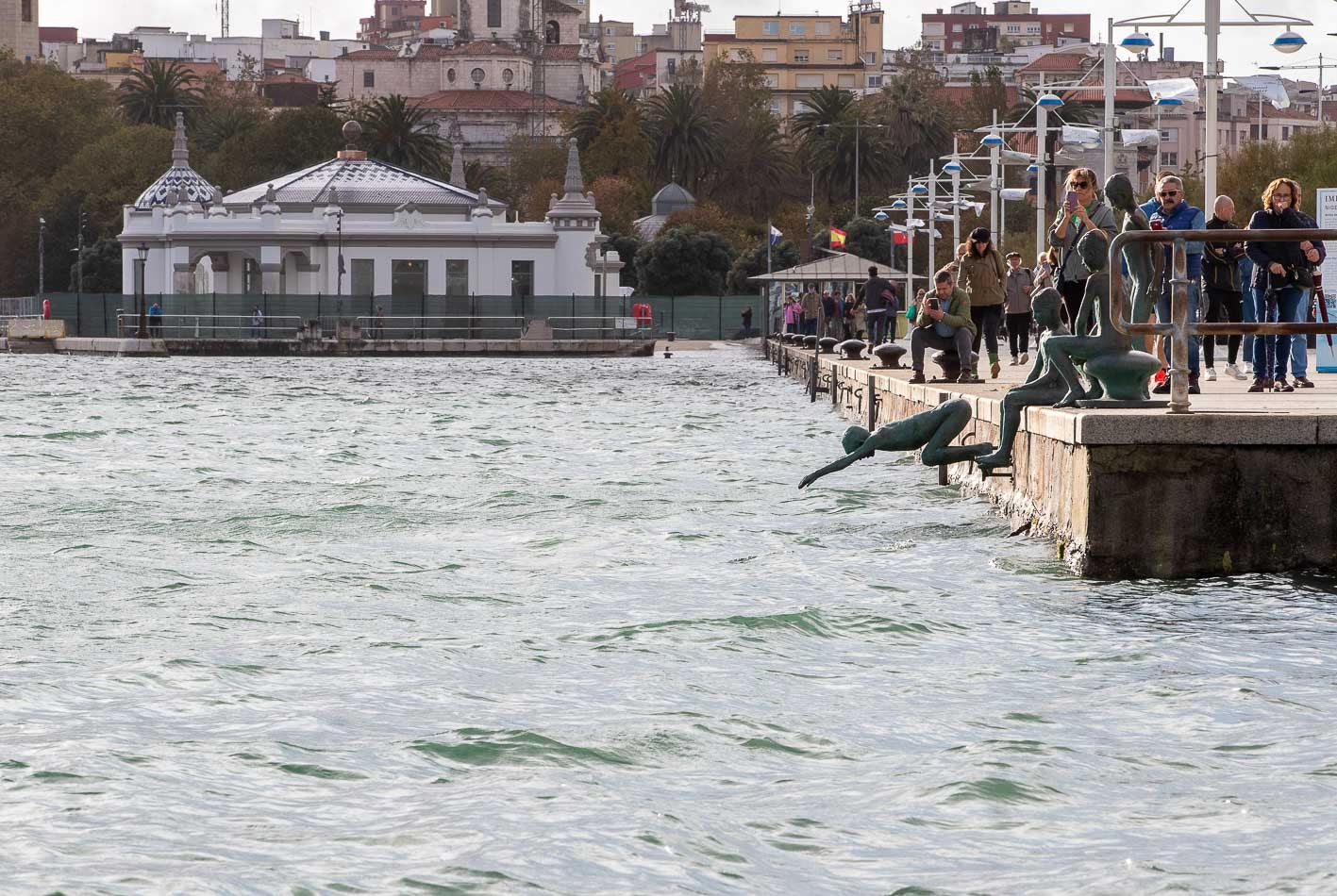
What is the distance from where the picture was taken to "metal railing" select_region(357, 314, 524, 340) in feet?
211

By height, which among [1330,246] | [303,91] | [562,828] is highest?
[303,91]

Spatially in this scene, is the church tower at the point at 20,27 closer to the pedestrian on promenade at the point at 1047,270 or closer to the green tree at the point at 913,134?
the green tree at the point at 913,134

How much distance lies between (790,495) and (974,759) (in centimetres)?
1003

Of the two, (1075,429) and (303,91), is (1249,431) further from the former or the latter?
(303,91)

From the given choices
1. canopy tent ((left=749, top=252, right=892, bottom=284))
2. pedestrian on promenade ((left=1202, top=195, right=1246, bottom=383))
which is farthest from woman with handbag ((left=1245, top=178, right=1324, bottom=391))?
canopy tent ((left=749, top=252, right=892, bottom=284))

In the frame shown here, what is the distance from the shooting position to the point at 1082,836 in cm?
699

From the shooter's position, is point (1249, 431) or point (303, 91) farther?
point (303, 91)

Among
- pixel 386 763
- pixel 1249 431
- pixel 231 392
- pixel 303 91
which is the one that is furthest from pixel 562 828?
pixel 303 91

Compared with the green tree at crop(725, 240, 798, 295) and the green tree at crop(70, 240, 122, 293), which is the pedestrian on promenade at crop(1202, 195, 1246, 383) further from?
the green tree at crop(70, 240, 122, 293)

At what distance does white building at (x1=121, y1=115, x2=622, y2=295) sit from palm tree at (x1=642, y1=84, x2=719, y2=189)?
110 feet

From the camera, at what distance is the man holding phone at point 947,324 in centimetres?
1903

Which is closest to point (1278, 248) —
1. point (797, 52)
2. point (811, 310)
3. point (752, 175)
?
point (811, 310)

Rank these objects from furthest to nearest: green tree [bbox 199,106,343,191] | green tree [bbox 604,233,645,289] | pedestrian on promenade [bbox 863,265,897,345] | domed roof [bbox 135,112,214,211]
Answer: green tree [bbox 199,106,343,191] < green tree [bbox 604,233,645,289] < domed roof [bbox 135,112,214,211] < pedestrian on promenade [bbox 863,265,897,345]

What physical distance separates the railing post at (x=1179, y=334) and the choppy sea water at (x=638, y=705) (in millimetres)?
985
